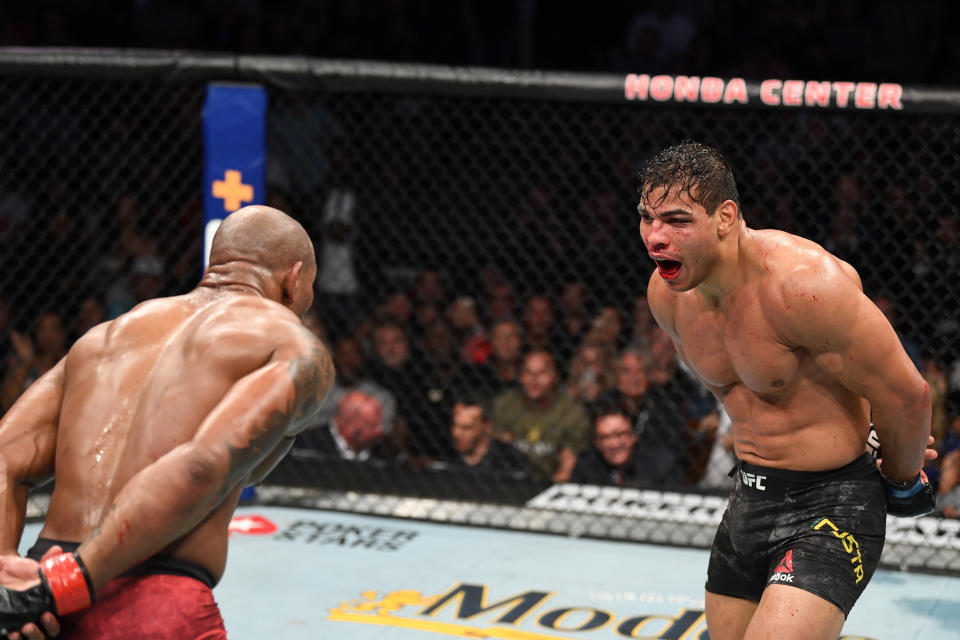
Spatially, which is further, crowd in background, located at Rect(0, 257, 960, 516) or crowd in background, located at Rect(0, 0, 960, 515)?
crowd in background, located at Rect(0, 0, 960, 515)

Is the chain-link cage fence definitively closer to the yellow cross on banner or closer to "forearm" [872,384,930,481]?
the yellow cross on banner

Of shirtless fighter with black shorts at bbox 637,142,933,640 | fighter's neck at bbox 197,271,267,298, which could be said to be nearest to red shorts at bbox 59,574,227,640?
fighter's neck at bbox 197,271,267,298

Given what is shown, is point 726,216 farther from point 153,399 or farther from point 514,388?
point 514,388

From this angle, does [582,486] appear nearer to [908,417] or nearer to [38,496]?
[38,496]

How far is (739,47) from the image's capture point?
6496 millimetres

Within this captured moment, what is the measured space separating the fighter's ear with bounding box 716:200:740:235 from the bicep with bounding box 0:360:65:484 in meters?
1.27

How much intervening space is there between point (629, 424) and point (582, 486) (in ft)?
1.20

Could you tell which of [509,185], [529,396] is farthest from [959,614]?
[509,185]

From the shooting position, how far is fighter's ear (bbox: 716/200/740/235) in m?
2.33

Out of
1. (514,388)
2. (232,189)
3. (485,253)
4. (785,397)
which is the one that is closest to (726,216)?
(785,397)

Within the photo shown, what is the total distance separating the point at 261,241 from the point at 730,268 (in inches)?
36.0

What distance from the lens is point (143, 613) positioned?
1937mm

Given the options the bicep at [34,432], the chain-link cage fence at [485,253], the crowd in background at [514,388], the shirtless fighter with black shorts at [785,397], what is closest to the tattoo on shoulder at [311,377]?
the bicep at [34,432]

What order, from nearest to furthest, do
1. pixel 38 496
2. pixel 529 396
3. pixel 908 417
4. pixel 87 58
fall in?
1. pixel 908 417
2. pixel 87 58
3. pixel 38 496
4. pixel 529 396
